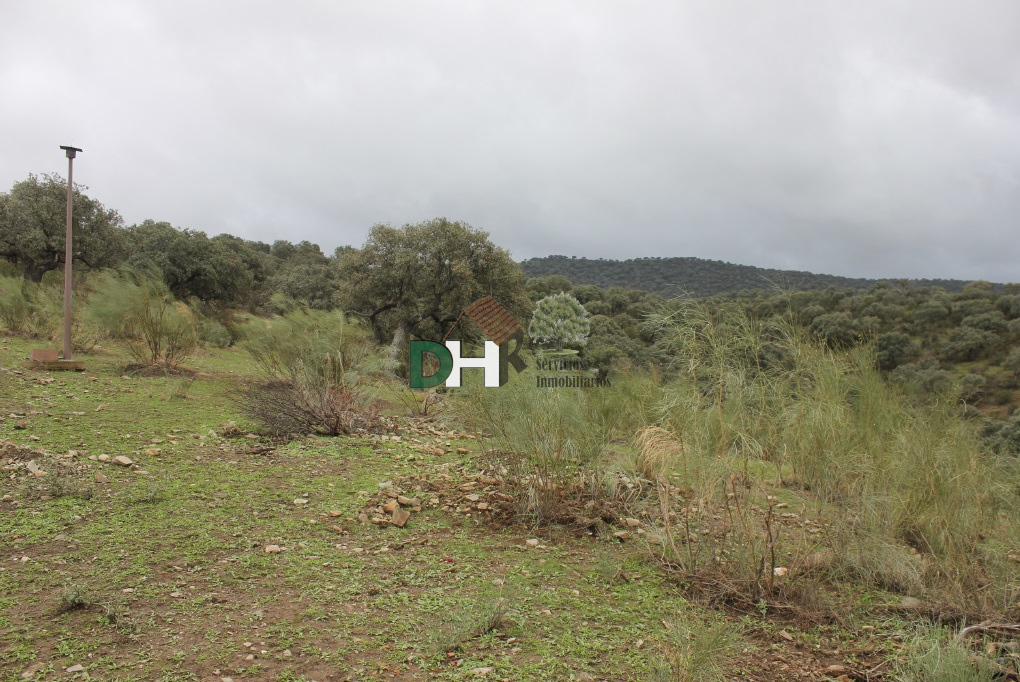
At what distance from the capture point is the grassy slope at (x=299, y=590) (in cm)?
271

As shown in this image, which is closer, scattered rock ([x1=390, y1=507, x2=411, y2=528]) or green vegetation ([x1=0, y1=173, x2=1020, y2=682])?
green vegetation ([x1=0, y1=173, x2=1020, y2=682])

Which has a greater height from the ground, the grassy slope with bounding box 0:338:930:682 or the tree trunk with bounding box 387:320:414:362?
the tree trunk with bounding box 387:320:414:362

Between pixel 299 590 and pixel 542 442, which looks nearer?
pixel 299 590

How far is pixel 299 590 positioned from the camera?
3354 mm

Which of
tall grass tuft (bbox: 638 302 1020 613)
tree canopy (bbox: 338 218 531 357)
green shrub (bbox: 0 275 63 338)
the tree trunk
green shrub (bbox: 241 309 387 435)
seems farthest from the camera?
tree canopy (bbox: 338 218 531 357)

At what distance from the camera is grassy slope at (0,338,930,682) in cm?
271

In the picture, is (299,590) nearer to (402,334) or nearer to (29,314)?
(29,314)

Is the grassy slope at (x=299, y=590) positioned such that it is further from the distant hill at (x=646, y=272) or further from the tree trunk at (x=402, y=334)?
the distant hill at (x=646, y=272)

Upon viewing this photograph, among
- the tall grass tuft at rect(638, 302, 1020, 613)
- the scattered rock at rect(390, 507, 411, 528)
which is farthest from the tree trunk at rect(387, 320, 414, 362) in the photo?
the tall grass tuft at rect(638, 302, 1020, 613)

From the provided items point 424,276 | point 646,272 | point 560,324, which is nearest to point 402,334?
point 424,276

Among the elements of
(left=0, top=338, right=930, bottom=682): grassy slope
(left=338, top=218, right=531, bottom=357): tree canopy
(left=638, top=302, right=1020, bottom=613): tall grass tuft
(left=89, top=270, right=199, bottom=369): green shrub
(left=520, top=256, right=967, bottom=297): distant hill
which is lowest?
(left=0, top=338, right=930, bottom=682): grassy slope

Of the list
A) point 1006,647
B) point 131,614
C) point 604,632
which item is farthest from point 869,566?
point 131,614

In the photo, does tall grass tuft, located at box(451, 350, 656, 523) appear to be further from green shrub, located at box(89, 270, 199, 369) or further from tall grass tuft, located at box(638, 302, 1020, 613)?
green shrub, located at box(89, 270, 199, 369)

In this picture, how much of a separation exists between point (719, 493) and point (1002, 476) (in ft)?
6.89
